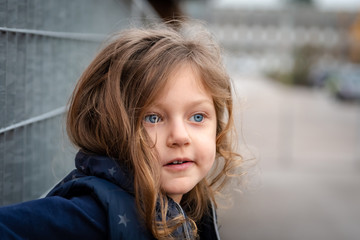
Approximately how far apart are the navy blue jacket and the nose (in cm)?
15

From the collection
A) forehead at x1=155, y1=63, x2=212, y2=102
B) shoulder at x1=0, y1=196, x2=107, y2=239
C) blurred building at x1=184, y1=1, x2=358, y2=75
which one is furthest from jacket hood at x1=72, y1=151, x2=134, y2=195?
blurred building at x1=184, y1=1, x2=358, y2=75

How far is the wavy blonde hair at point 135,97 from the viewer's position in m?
1.36

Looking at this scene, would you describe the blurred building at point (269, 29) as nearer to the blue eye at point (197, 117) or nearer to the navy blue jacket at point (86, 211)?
the blue eye at point (197, 117)

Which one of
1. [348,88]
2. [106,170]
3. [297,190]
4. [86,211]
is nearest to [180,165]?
[106,170]

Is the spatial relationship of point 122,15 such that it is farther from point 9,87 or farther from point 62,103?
point 9,87

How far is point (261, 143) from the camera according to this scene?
11078 mm

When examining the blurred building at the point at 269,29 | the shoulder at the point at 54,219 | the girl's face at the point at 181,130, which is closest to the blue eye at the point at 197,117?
the girl's face at the point at 181,130

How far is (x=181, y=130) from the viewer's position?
1.38 metres

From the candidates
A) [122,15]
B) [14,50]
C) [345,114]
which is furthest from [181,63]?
[345,114]

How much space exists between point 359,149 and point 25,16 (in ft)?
28.9

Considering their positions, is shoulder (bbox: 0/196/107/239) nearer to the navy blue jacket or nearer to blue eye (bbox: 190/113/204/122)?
the navy blue jacket

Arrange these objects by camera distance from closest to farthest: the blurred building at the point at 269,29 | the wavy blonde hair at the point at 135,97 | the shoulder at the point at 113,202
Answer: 1. the shoulder at the point at 113,202
2. the wavy blonde hair at the point at 135,97
3. the blurred building at the point at 269,29

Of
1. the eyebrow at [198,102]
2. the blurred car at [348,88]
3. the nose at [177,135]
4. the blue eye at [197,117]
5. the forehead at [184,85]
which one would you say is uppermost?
the forehead at [184,85]

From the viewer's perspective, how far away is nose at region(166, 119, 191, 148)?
1379mm
